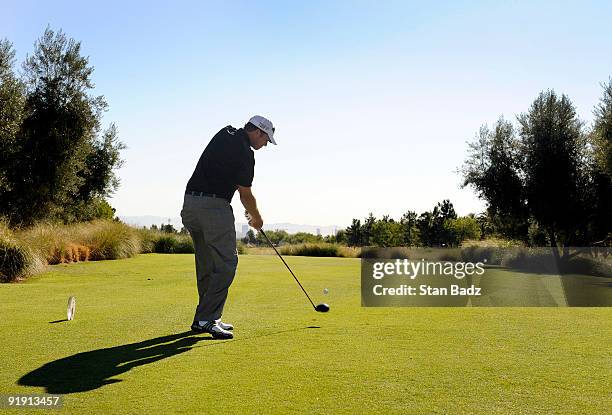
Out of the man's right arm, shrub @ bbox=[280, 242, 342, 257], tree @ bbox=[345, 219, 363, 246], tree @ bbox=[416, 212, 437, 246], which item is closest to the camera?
the man's right arm

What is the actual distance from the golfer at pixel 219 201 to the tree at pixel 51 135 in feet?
59.6

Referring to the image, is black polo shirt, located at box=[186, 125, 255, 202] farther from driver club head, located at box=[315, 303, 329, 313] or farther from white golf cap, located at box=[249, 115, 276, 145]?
driver club head, located at box=[315, 303, 329, 313]

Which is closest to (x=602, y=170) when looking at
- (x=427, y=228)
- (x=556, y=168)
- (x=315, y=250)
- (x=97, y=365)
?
(x=556, y=168)

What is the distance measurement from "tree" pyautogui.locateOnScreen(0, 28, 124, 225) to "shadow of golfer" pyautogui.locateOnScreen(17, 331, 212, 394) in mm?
18831

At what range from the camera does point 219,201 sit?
579 centimetres

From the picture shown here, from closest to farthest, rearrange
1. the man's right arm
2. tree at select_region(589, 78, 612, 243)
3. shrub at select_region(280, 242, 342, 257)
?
the man's right arm → tree at select_region(589, 78, 612, 243) → shrub at select_region(280, 242, 342, 257)

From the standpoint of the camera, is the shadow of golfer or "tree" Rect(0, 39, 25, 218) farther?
"tree" Rect(0, 39, 25, 218)

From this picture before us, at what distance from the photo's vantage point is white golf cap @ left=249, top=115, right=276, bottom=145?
589 centimetres

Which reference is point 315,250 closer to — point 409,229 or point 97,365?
point 409,229

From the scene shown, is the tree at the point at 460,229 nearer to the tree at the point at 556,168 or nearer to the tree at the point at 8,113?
the tree at the point at 556,168

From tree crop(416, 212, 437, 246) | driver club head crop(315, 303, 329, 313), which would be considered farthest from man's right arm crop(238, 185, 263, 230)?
tree crop(416, 212, 437, 246)

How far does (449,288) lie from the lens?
10.6m

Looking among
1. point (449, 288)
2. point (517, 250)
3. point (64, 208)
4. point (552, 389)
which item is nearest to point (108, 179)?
point (64, 208)

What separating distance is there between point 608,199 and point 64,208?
74.8 ft
